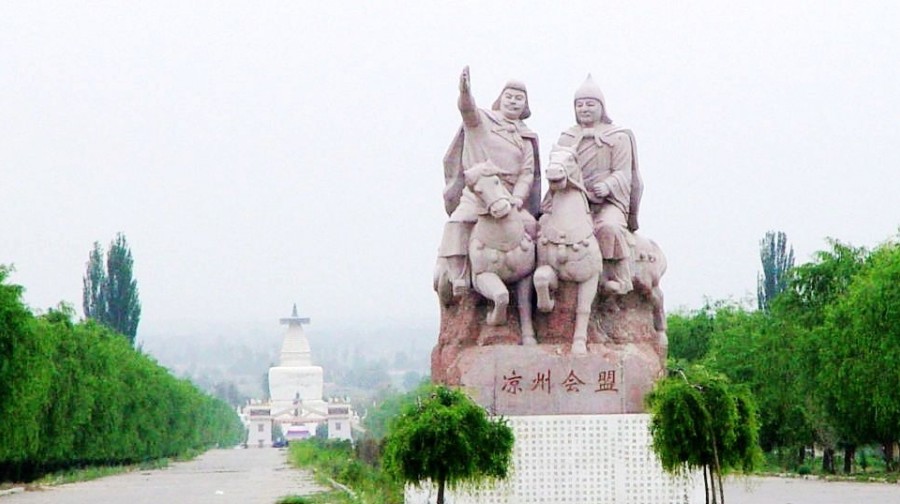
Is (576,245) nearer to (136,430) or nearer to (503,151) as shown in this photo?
(503,151)

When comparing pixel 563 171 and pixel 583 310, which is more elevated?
pixel 563 171

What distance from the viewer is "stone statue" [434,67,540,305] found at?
1619 cm

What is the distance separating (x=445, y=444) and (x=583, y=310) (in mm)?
2785

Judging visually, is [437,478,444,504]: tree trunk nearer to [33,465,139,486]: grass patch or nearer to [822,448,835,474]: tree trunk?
[822,448,835,474]: tree trunk

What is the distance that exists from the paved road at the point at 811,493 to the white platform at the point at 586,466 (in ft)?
14.0

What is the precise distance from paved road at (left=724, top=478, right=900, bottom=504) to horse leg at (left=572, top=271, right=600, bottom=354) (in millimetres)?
4403

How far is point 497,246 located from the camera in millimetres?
15703

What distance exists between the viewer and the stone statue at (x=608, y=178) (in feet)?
53.1

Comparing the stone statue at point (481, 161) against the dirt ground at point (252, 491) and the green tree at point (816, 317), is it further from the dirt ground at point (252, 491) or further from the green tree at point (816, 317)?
the green tree at point (816, 317)

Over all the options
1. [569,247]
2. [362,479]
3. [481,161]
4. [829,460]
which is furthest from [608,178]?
[829,460]

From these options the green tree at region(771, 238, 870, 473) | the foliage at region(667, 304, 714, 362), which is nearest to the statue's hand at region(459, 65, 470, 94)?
the green tree at region(771, 238, 870, 473)

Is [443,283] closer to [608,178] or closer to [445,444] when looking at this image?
[608,178]

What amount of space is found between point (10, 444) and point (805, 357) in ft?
48.6

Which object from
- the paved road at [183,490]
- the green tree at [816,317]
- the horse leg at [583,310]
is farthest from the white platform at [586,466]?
the green tree at [816,317]
